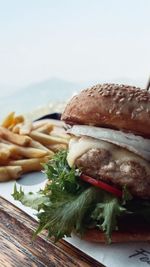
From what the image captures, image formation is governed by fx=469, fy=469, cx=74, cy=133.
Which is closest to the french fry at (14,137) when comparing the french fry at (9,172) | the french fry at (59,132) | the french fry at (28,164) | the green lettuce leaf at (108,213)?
the french fry at (28,164)

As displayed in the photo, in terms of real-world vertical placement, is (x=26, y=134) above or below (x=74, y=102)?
below

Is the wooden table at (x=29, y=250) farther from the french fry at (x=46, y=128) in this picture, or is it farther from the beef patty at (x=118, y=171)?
the french fry at (x=46, y=128)

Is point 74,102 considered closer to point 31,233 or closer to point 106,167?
point 106,167

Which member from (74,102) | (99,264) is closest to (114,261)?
(99,264)

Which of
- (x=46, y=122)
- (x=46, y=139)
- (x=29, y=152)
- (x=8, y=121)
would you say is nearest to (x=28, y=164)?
(x=29, y=152)

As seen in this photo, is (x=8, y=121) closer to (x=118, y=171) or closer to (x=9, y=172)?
(x=9, y=172)

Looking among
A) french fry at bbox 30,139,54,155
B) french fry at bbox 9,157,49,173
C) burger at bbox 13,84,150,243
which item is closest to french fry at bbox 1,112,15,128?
french fry at bbox 30,139,54,155
